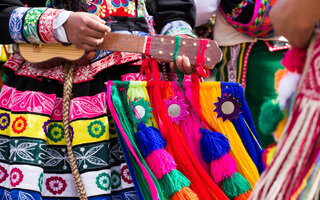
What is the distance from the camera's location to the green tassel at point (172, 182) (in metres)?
1.20

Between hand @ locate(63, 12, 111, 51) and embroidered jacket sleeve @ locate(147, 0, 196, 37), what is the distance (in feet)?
1.21

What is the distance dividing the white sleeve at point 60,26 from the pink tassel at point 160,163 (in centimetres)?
51

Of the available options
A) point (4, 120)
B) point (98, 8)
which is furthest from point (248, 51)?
point (4, 120)

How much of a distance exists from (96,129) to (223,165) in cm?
44

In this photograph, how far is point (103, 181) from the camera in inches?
51.5

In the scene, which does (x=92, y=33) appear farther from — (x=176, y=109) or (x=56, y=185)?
(x=56, y=185)

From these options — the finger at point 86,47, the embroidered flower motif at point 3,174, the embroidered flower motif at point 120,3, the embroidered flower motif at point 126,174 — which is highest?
the embroidered flower motif at point 120,3

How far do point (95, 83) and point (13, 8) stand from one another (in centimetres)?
40

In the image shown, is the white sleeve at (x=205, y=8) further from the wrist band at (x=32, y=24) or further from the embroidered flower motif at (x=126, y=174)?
the embroidered flower motif at (x=126, y=174)

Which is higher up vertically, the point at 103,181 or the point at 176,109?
the point at 176,109

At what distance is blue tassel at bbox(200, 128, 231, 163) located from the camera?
129cm

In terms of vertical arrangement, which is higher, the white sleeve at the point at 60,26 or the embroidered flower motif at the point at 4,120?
the white sleeve at the point at 60,26

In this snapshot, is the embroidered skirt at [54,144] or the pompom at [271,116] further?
the embroidered skirt at [54,144]

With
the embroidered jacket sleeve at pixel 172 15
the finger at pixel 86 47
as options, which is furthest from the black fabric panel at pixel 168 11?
the finger at pixel 86 47
